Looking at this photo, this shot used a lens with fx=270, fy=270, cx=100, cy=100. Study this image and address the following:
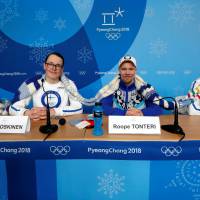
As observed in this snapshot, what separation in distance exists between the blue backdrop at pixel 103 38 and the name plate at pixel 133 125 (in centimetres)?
161

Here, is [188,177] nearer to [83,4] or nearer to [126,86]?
[126,86]

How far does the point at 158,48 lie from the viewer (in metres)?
3.42

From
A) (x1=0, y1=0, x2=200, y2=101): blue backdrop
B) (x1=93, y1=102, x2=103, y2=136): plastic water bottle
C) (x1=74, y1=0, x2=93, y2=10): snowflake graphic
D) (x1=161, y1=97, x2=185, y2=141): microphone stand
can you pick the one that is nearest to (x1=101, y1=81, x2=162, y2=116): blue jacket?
(x1=161, y1=97, x2=185, y2=141): microphone stand

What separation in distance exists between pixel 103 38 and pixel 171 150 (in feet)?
6.51

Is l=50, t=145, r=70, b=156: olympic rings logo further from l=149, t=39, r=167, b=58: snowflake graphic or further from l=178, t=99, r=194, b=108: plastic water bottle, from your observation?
l=149, t=39, r=167, b=58: snowflake graphic

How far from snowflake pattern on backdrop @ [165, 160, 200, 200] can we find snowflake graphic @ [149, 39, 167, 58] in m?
1.82

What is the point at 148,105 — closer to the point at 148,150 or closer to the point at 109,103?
the point at 109,103

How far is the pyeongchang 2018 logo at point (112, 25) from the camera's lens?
336 cm

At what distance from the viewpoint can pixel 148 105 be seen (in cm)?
271

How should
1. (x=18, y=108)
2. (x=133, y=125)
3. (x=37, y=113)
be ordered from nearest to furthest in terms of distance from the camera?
1. (x=133, y=125)
2. (x=37, y=113)
3. (x=18, y=108)

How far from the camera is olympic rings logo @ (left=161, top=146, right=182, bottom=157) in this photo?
1864mm

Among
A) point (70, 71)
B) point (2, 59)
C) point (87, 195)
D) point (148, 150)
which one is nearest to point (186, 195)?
point (148, 150)

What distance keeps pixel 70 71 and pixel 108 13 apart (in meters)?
0.88

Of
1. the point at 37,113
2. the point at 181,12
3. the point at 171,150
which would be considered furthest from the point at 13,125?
the point at 181,12
